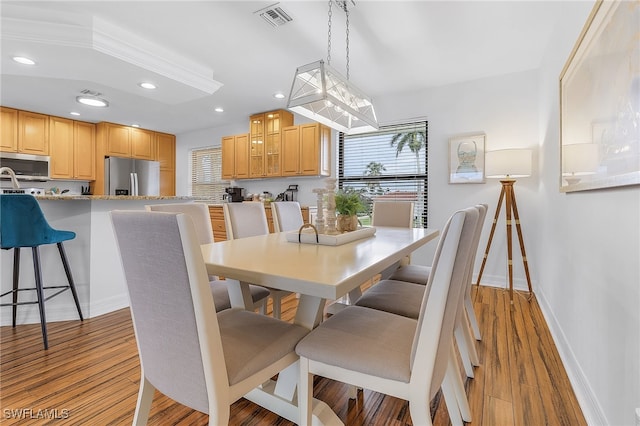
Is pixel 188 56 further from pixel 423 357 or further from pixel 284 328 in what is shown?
pixel 423 357

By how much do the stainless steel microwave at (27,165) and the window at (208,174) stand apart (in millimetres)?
2294

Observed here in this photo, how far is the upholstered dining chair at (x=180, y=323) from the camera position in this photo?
810 millimetres

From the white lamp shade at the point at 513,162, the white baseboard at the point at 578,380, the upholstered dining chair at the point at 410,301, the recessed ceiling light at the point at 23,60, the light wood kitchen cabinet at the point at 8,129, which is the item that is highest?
the recessed ceiling light at the point at 23,60

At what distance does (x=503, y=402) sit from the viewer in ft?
4.89

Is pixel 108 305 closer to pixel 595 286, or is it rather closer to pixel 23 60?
pixel 23 60

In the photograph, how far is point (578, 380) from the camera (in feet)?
5.11

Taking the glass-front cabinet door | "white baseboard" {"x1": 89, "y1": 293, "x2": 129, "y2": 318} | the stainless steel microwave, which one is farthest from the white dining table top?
the stainless steel microwave

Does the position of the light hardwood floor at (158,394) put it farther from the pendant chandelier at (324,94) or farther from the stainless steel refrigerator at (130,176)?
the stainless steel refrigerator at (130,176)

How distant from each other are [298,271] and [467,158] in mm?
3247

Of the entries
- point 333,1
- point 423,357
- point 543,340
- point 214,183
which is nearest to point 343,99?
point 333,1

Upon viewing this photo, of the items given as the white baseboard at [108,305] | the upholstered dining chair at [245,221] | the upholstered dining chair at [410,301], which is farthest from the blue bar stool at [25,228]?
the upholstered dining chair at [410,301]

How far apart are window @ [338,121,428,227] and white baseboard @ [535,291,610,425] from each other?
6.51 feet

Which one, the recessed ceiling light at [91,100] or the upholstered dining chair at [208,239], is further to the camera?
the recessed ceiling light at [91,100]

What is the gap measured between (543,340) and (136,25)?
4045 millimetres
